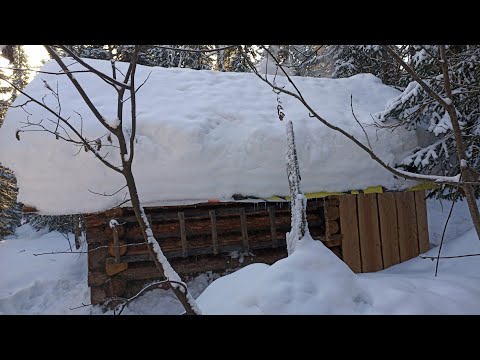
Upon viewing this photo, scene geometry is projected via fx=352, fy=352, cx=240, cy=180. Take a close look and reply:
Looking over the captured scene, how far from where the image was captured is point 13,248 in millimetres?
14375

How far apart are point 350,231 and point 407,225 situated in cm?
152

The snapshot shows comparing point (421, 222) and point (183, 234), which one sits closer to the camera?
point (183, 234)

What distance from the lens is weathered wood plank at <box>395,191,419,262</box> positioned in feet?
25.0

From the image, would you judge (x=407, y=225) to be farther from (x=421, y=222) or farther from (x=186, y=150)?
(x=186, y=150)

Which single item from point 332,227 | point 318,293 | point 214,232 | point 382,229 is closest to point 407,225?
point 382,229

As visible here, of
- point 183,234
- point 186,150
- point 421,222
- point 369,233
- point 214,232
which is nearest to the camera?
point 186,150

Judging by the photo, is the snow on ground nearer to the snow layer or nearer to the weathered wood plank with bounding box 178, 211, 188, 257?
the weathered wood plank with bounding box 178, 211, 188, 257

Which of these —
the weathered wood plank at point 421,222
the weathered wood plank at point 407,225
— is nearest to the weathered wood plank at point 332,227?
the weathered wood plank at point 407,225

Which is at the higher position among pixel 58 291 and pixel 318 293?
pixel 318 293

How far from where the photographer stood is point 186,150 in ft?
21.0

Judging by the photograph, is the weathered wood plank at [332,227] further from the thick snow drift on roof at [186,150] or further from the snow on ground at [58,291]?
the snow on ground at [58,291]
